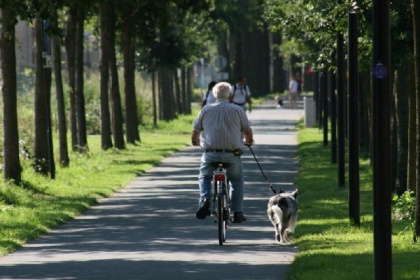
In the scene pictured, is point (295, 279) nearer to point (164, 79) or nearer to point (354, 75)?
point (354, 75)

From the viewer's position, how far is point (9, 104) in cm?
2489

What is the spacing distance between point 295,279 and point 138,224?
6.80m

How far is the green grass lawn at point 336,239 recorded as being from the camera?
13.2 metres

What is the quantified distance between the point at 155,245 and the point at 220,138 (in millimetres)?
1372

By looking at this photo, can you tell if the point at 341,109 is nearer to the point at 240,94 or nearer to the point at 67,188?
the point at 67,188

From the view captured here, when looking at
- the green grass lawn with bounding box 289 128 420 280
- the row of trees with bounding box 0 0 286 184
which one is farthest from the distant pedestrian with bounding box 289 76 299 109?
the green grass lawn with bounding box 289 128 420 280

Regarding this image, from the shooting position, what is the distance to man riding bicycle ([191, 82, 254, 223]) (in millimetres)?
16609

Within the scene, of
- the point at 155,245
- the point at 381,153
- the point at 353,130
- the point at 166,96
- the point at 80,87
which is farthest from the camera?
the point at 166,96

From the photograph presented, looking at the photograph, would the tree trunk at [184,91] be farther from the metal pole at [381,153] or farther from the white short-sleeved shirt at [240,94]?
the metal pole at [381,153]

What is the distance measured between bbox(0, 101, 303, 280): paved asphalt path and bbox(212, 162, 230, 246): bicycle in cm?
22

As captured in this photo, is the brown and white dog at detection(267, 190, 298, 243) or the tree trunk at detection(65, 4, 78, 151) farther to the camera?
the tree trunk at detection(65, 4, 78, 151)

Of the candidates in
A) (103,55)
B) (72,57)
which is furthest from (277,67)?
(72,57)

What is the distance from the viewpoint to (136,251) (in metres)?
15.9

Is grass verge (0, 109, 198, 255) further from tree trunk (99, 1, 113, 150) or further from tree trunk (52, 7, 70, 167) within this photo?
tree trunk (99, 1, 113, 150)
